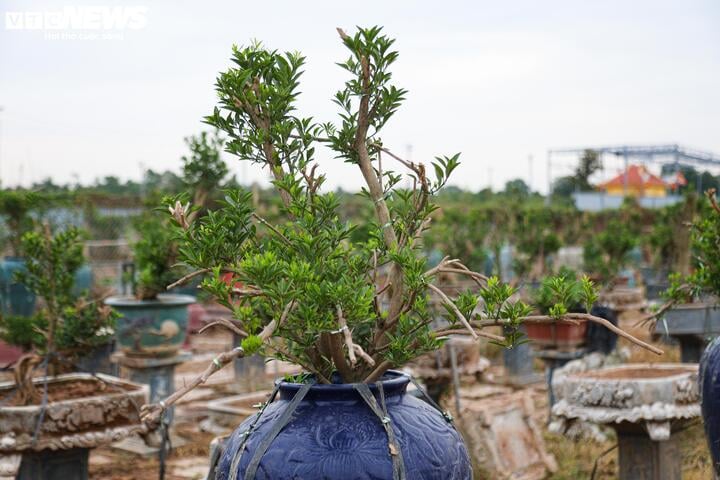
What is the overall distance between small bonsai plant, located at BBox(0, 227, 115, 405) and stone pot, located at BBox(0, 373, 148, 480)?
18cm

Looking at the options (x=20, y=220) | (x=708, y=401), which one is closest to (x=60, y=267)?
(x=708, y=401)

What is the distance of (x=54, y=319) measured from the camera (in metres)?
4.34

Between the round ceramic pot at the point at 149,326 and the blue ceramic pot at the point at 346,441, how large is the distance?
3.90 meters

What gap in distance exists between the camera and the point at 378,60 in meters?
2.11

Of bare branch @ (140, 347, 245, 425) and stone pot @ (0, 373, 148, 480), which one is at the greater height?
bare branch @ (140, 347, 245, 425)

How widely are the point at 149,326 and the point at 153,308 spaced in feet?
0.40

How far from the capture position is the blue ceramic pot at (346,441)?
196 centimetres

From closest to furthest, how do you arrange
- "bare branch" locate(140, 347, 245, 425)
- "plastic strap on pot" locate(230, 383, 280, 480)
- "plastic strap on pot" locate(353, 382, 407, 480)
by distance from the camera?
"bare branch" locate(140, 347, 245, 425), "plastic strap on pot" locate(353, 382, 407, 480), "plastic strap on pot" locate(230, 383, 280, 480)

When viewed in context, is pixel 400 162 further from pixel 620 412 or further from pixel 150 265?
pixel 150 265

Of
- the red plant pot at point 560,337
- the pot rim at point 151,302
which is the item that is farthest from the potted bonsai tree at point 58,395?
the red plant pot at point 560,337

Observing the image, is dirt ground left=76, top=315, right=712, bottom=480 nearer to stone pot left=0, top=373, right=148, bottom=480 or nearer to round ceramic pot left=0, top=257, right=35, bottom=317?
stone pot left=0, top=373, right=148, bottom=480

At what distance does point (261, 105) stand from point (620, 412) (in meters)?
2.63

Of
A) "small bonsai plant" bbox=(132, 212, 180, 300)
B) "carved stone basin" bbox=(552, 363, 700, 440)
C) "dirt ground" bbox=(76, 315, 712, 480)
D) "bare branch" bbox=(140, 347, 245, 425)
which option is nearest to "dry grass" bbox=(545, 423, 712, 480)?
"dirt ground" bbox=(76, 315, 712, 480)

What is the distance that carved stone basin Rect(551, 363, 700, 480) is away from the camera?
13.3 ft
